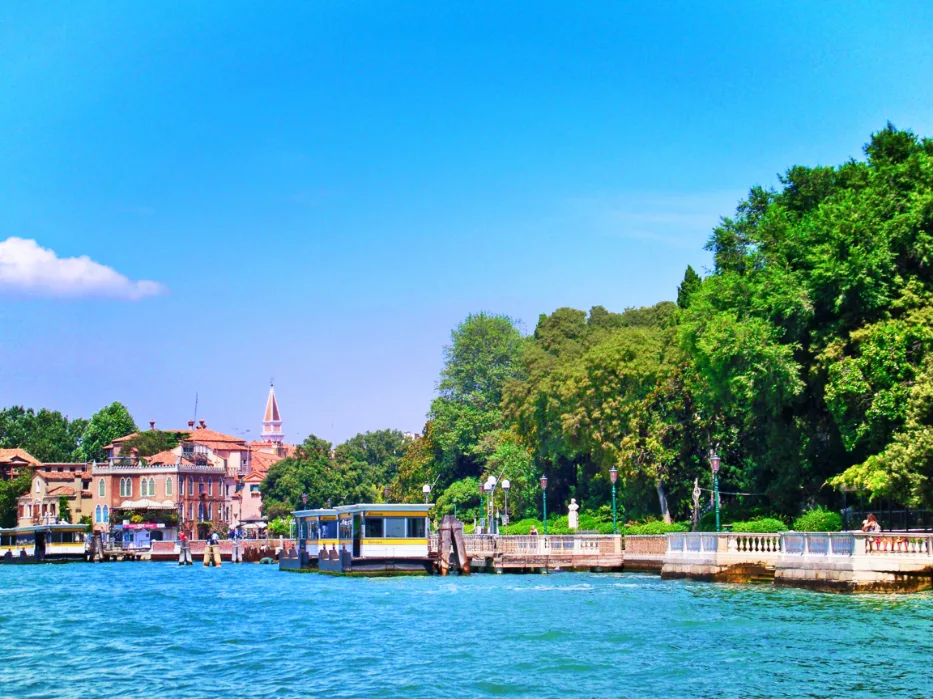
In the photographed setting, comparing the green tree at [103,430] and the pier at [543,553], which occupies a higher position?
the green tree at [103,430]

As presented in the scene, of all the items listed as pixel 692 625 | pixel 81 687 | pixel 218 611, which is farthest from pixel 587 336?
pixel 81 687

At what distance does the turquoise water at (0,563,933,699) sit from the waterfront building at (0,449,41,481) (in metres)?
76.6

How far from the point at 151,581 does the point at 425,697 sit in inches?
1527

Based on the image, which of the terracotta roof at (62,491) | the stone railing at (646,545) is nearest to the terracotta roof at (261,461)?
the terracotta roof at (62,491)

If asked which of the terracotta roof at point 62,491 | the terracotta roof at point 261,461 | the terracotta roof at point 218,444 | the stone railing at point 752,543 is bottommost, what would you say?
the terracotta roof at point 62,491

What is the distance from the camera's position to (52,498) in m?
107

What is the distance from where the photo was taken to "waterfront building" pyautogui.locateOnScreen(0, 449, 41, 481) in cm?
11138

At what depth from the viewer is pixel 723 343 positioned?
41.8 m

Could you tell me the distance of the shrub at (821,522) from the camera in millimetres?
37594

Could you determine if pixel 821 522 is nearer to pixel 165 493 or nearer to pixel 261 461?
pixel 165 493

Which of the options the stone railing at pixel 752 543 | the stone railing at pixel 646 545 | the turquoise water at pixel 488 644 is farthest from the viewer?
the stone railing at pixel 646 545

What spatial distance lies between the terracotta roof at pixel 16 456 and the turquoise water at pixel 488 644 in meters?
77.1

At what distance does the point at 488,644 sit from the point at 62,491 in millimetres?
90740

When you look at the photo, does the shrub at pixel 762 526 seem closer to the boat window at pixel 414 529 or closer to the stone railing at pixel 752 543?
the stone railing at pixel 752 543
